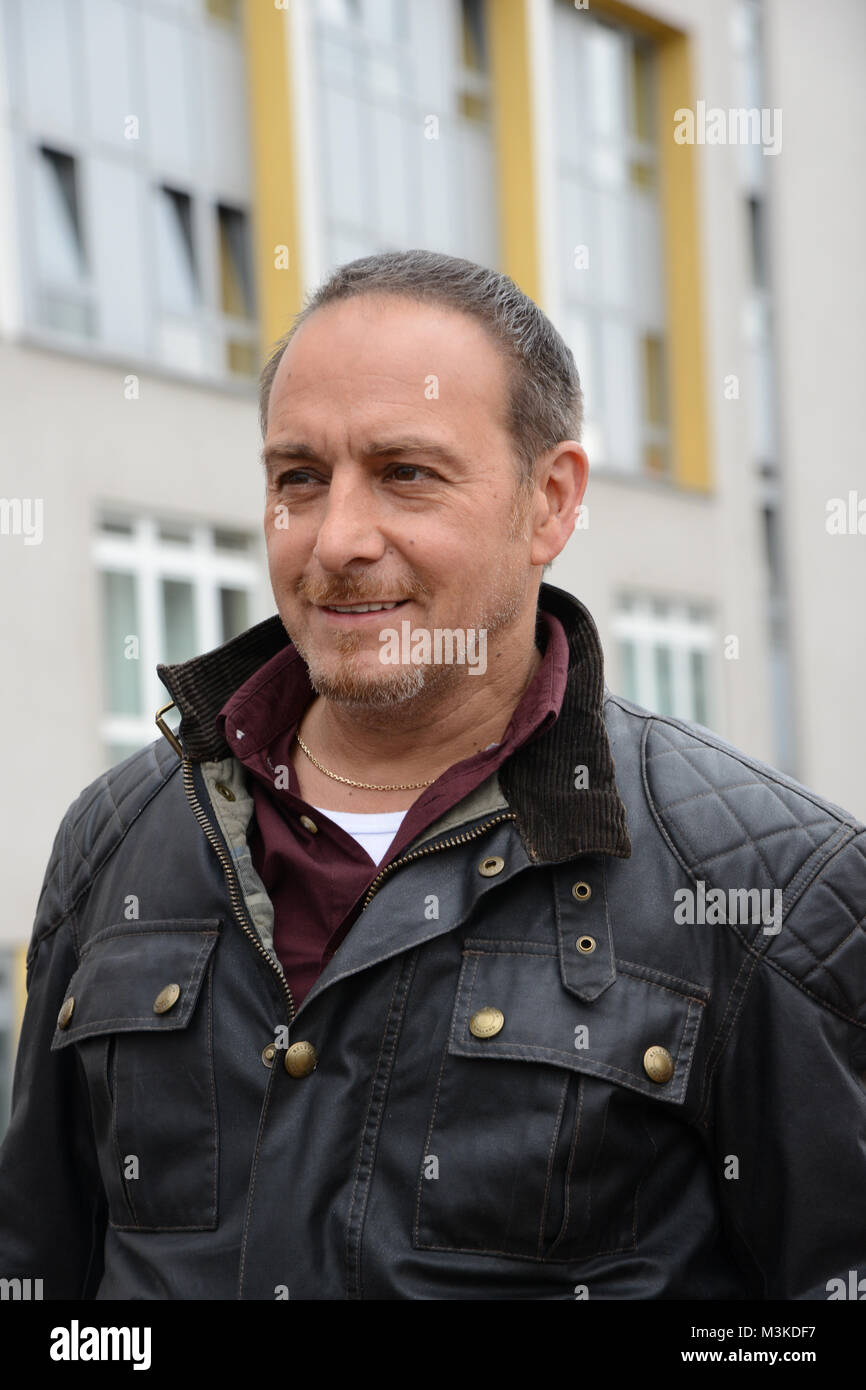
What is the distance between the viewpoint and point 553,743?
2.81 meters

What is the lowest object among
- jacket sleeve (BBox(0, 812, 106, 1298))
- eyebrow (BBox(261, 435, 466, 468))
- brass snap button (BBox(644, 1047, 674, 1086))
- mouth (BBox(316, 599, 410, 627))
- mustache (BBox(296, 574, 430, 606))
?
jacket sleeve (BBox(0, 812, 106, 1298))

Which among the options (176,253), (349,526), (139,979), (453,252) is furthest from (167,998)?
(453,252)

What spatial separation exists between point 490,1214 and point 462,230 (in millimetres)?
18158

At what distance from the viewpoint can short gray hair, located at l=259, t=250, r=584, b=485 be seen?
2.86 metres

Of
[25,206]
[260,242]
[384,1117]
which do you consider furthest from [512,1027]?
[260,242]

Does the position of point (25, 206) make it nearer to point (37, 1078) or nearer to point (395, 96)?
point (395, 96)

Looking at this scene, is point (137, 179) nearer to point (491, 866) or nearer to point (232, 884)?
point (232, 884)

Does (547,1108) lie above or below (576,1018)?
below

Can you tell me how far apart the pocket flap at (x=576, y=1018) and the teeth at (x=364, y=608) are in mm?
509

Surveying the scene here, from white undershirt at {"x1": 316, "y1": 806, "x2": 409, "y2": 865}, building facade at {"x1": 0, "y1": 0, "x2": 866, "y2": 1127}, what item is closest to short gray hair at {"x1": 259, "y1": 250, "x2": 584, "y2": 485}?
white undershirt at {"x1": 316, "y1": 806, "x2": 409, "y2": 865}

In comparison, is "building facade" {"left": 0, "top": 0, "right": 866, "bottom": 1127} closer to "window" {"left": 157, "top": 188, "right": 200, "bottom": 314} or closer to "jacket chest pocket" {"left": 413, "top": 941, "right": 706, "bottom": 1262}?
"window" {"left": 157, "top": 188, "right": 200, "bottom": 314}

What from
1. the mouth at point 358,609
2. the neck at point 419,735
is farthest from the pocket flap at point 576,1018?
the mouth at point 358,609

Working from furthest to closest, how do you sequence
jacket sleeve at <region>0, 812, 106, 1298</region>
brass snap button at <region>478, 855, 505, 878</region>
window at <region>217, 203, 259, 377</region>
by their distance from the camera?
window at <region>217, 203, 259, 377</region>
jacket sleeve at <region>0, 812, 106, 1298</region>
brass snap button at <region>478, 855, 505, 878</region>

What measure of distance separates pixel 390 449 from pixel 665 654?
18759mm
